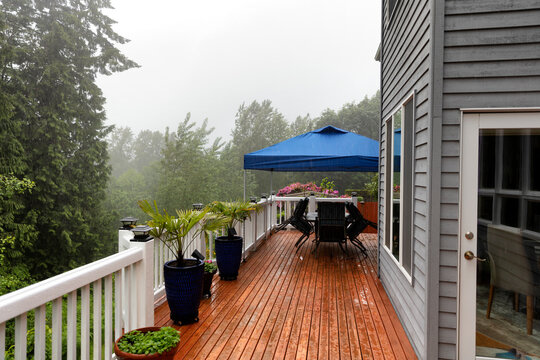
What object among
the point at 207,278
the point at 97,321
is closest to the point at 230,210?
the point at 207,278

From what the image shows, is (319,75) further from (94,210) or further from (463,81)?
(463,81)

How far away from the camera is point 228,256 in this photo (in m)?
4.54

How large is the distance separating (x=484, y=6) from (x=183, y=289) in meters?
3.10

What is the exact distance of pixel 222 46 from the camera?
55531 millimetres

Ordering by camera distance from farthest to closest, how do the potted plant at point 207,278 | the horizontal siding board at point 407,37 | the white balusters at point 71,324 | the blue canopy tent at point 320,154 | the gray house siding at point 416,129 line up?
1. the blue canopy tent at point 320,154
2. the potted plant at point 207,278
3. the horizontal siding board at point 407,37
4. the gray house siding at point 416,129
5. the white balusters at point 71,324

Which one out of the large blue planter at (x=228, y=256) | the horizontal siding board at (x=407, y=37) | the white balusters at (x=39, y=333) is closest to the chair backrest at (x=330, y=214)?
the large blue planter at (x=228, y=256)

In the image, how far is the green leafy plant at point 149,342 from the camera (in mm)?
2008

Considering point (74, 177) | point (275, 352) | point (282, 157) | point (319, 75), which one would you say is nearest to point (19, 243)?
point (74, 177)

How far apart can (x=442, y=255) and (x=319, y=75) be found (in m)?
53.8

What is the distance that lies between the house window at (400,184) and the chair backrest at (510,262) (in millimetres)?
703

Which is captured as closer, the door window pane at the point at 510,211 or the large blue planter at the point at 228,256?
the door window pane at the point at 510,211

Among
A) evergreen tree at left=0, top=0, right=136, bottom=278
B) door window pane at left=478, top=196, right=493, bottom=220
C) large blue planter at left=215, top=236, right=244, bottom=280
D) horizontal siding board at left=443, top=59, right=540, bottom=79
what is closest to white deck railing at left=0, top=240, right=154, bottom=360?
large blue planter at left=215, top=236, right=244, bottom=280

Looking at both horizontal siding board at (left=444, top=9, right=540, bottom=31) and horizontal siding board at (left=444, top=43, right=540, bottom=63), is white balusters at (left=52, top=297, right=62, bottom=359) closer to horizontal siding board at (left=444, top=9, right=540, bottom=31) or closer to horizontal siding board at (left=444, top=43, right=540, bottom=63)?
horizontal siding board at (left=444, top=43, right=540, bottom=63)

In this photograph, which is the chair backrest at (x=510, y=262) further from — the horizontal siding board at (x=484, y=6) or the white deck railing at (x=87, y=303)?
the white deck railing at (x=87, y=303)
